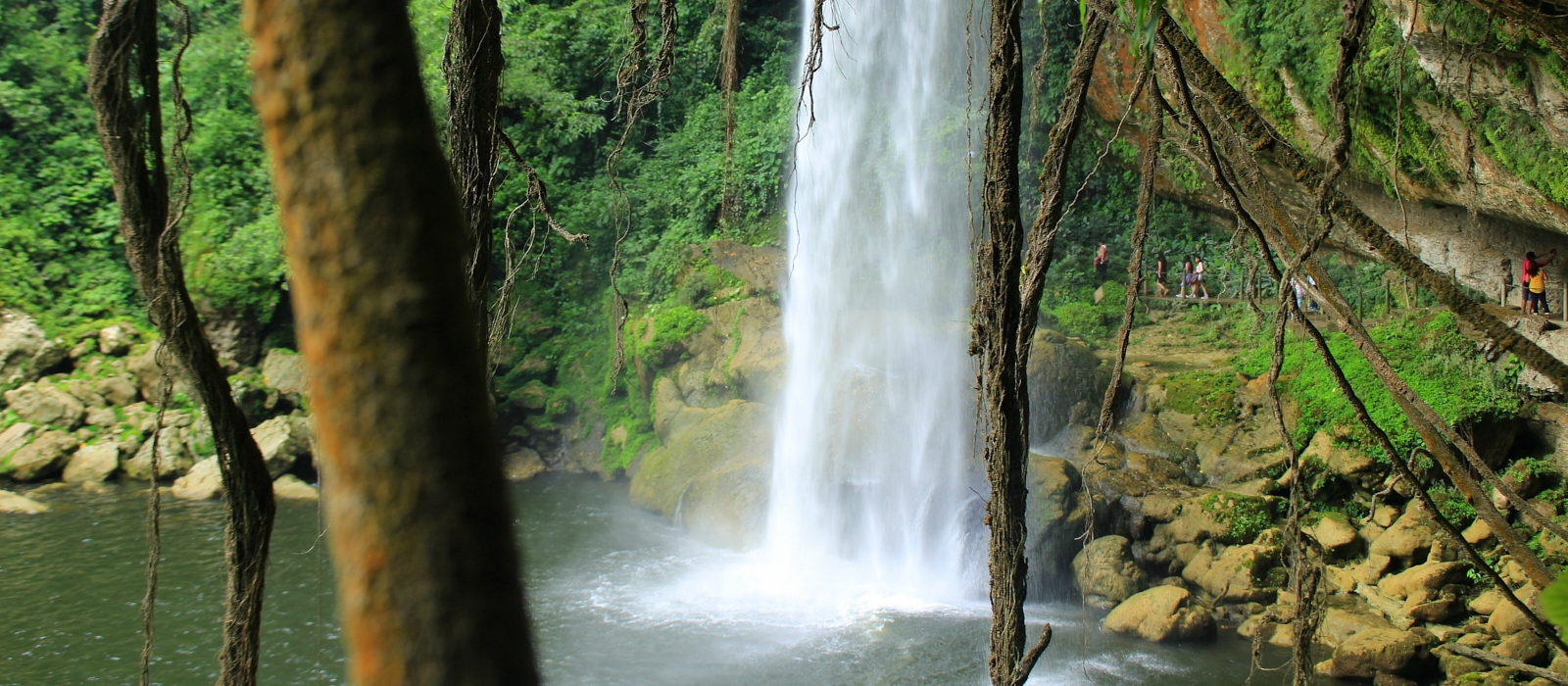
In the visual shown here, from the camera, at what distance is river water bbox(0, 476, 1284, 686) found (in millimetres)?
7047

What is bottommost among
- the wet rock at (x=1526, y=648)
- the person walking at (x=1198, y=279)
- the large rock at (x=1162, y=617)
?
the large rock at (x=1162, y=617)

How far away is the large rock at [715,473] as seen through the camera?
35.6 ft

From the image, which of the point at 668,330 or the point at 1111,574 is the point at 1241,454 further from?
the point at 668,330

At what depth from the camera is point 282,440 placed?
11969 mm

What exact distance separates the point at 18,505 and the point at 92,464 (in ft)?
4.14

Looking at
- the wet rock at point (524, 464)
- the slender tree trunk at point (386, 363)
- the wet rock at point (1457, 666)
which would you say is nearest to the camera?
the slender tree trunk at point (386, 363)

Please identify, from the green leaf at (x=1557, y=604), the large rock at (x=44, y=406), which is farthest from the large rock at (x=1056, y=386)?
the large rock at (x=44, y=406)

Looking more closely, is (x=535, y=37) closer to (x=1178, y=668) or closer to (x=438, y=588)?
(x=1178, y=668)

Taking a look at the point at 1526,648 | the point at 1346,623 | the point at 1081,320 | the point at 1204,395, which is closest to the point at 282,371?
the point at 1081,320

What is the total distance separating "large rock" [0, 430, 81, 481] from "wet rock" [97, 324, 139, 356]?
1469mm

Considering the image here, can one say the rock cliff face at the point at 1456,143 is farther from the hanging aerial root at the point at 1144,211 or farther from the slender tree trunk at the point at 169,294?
the slender tree trunk at the point at 169,294

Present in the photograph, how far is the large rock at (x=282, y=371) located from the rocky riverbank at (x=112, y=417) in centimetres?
1

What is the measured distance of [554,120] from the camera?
51.4 feet

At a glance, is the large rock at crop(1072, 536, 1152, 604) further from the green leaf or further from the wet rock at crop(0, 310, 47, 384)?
the wet rock at crop(0, 310, 47, 384)
